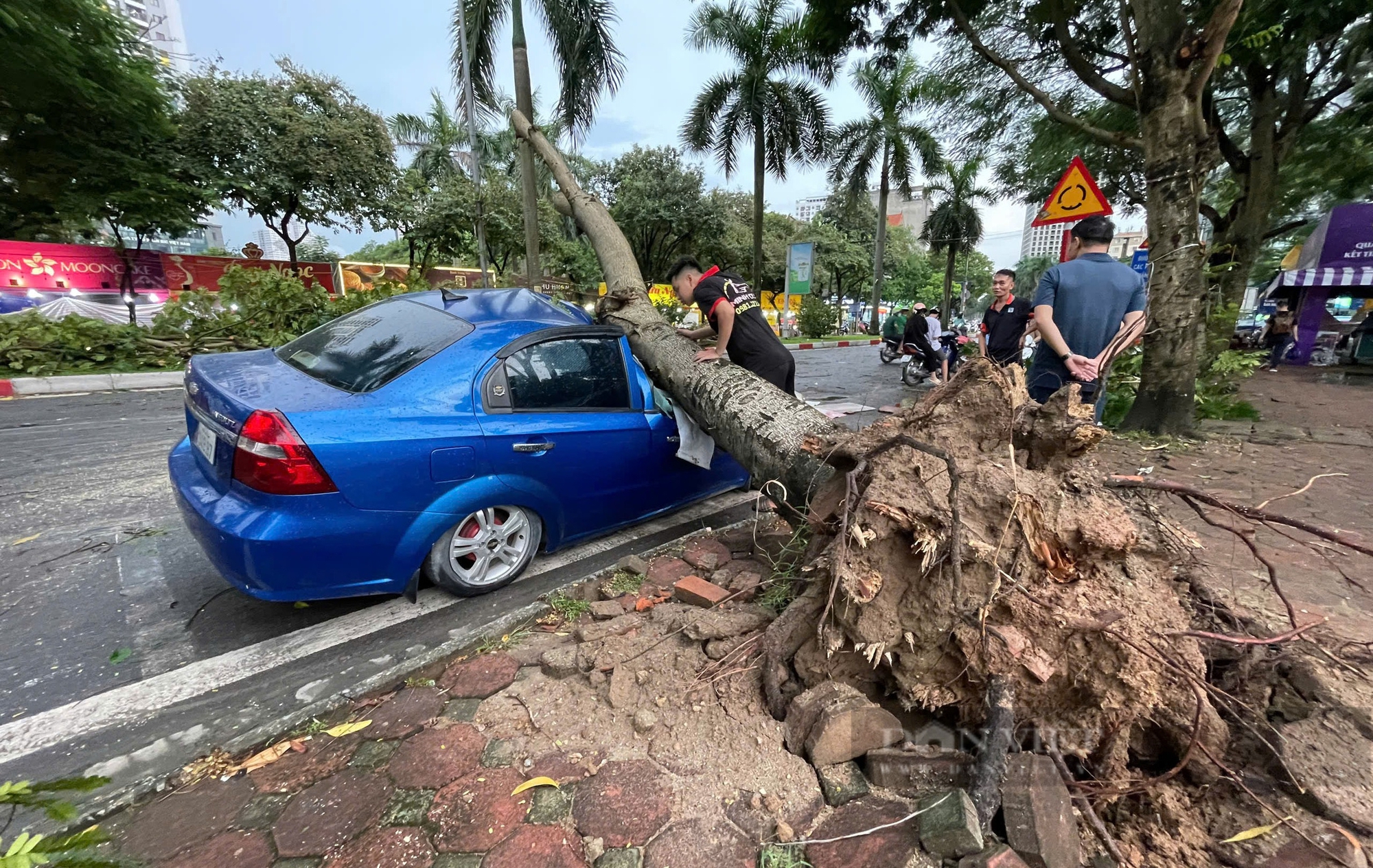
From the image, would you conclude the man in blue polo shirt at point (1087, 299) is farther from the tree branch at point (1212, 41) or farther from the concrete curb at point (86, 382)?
the concrete curb at point (86, 382)

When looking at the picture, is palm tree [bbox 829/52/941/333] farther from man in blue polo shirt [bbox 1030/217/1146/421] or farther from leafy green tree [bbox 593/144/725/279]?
man in blue polo shirt [bbox 1030/217/1146/421]

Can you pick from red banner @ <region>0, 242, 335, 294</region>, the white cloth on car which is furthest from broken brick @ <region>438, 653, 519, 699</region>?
red banner @ <region>0, 242, 335, 294</region>

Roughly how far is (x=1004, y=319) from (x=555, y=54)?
12489 millimetres

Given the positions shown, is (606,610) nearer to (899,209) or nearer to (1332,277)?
(1332,277)

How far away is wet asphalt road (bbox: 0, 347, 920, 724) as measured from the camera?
2283mm

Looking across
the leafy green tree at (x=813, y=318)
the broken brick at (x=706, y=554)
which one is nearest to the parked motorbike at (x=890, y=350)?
the broken brick at (x=706, y=554)

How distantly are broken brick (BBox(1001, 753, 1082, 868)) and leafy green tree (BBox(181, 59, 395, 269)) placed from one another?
55.3 feet

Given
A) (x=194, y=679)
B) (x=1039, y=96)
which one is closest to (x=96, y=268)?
(x=194, y=679)

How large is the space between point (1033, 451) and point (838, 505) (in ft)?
2.30

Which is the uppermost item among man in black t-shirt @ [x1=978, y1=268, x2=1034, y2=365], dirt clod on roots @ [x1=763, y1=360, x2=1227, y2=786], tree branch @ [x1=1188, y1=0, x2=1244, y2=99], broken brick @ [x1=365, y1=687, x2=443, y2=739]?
tree branch @ [x1=1188, y1=0, x2=1244, y2=99]

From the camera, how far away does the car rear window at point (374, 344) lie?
269cm

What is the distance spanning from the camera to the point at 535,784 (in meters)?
1.65

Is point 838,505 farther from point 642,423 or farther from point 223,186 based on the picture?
point 223,186

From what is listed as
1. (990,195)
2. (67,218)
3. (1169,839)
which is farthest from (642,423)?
(990,195)
